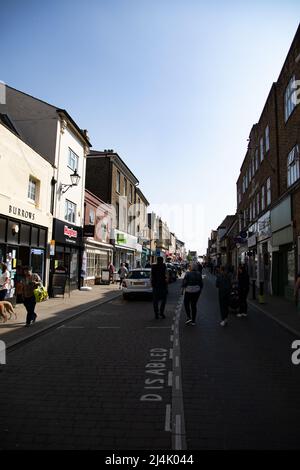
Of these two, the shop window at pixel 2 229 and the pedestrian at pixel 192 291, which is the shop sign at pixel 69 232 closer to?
the shop window at pixel 2 229

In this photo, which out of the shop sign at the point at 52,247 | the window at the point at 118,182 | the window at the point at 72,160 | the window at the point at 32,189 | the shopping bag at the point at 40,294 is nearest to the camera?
the shopping bag at the point at 40,294

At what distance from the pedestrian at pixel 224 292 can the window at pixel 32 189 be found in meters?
9.85

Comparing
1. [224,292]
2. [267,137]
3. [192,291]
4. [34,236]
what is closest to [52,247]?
[34,236]

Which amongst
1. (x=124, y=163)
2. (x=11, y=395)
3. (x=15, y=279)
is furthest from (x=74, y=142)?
(x=11, y=395)

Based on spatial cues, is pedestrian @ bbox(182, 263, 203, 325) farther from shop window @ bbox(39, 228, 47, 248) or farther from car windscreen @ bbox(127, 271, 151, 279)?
shop window @ bbox(39, 228, 47, 248)

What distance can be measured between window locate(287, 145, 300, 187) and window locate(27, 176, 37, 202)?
40.4 feet

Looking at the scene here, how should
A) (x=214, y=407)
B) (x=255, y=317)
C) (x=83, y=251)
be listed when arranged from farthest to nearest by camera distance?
1. (x=83, y=251)
2. (x=255, y=317)
3. (x=214, y=407)

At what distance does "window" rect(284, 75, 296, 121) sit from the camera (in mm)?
16508

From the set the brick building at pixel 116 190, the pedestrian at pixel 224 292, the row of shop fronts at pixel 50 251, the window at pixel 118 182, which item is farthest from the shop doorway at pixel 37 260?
the window at pixel 118 182

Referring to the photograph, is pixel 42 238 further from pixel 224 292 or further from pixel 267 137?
pixel 267 137

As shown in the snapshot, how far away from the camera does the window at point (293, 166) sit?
1593cm

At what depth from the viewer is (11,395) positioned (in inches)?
184
